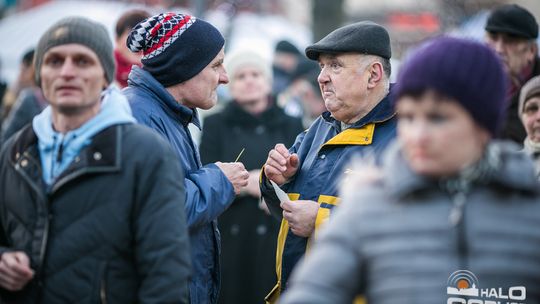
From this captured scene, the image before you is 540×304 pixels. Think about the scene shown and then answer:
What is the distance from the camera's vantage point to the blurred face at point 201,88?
477 cm

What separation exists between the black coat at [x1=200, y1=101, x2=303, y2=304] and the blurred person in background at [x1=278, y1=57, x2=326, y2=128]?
47.0 inches

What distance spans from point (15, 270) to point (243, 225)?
4146 mm

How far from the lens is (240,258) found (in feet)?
25.0

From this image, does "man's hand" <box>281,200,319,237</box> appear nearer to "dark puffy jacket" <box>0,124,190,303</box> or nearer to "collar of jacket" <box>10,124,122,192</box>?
"dark puffy jacket" <box>0,124,190,303</box>

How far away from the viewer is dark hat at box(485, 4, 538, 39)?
6.45 metres

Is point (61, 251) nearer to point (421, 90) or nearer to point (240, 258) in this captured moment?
point (421, 90)

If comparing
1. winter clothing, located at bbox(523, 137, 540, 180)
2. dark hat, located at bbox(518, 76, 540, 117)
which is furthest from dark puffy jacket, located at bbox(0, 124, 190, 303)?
dark hat, located at bbox(518, 76, 540, 117)

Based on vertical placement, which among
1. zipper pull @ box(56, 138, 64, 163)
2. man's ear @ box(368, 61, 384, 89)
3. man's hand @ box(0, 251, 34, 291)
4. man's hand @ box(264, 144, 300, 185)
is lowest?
man's hand @ box(0, 251, 34, 291)

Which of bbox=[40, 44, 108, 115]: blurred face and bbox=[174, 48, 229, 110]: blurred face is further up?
bbox=[174, 48, 229, 110]: blurred face

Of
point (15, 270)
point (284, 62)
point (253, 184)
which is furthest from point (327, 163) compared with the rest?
point (284, 62)

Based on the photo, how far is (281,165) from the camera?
15.8ft

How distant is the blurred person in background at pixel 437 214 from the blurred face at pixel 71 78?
1.29 meters

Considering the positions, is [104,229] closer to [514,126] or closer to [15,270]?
[15,270]

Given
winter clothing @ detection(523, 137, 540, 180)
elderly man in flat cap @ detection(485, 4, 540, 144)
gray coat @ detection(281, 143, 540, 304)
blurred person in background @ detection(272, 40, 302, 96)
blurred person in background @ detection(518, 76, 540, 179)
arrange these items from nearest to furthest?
gray coat @ detection(281, 143, 540, 304) → winter clothing @ detection(523, 137, 540, 180) → blurred person in background @ detection(518, 76, 540, 179) → elderly man in flat cap @ detection(485, 4, 540, 144) → blurred person in background @ detection(272, 40, 302, 96)
